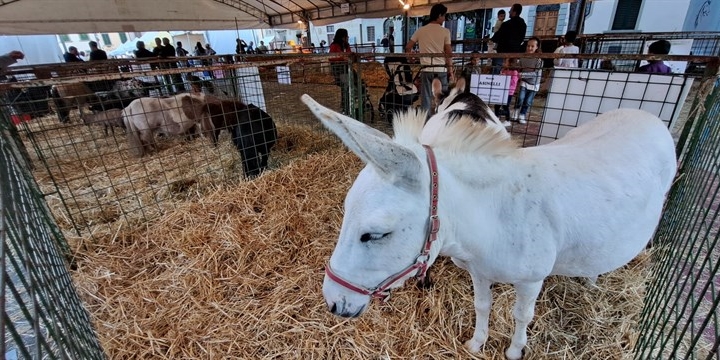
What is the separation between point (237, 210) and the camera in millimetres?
3088

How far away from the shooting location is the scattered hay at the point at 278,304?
1882 mm

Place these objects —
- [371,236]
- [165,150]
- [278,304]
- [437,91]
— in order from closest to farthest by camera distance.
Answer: [371,236] < [278,304] < [437,91] < [165,150]

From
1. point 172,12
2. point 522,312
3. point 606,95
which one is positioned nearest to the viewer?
point 522,312

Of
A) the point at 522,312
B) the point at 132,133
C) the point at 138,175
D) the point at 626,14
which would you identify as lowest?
the point at 138,175

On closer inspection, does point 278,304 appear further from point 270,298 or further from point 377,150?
point 377,150

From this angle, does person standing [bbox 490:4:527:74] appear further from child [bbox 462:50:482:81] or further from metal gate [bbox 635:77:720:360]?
metal gate [bbox 635:77:720:360]

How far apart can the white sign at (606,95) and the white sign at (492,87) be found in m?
0.47

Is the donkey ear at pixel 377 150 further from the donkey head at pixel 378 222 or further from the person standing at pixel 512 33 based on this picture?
the person standing at pixel 512 33

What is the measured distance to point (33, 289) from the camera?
2.48 ft

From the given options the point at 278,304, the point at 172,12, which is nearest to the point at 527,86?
the point at 278,304

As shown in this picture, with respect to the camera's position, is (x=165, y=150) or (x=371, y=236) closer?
(x=371, y=236)

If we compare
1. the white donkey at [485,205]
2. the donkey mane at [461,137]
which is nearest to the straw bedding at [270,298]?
the white donkey at [485,205]

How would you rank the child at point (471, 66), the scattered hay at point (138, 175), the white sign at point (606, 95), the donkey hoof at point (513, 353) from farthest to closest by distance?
1. the scattered hay at point (138, 175)
2. the child at point (471, 66)
3. the white sign at point (606, 95)
4. the donkey hoof at point (513, 353)

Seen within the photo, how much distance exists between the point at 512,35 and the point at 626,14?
15772mm
